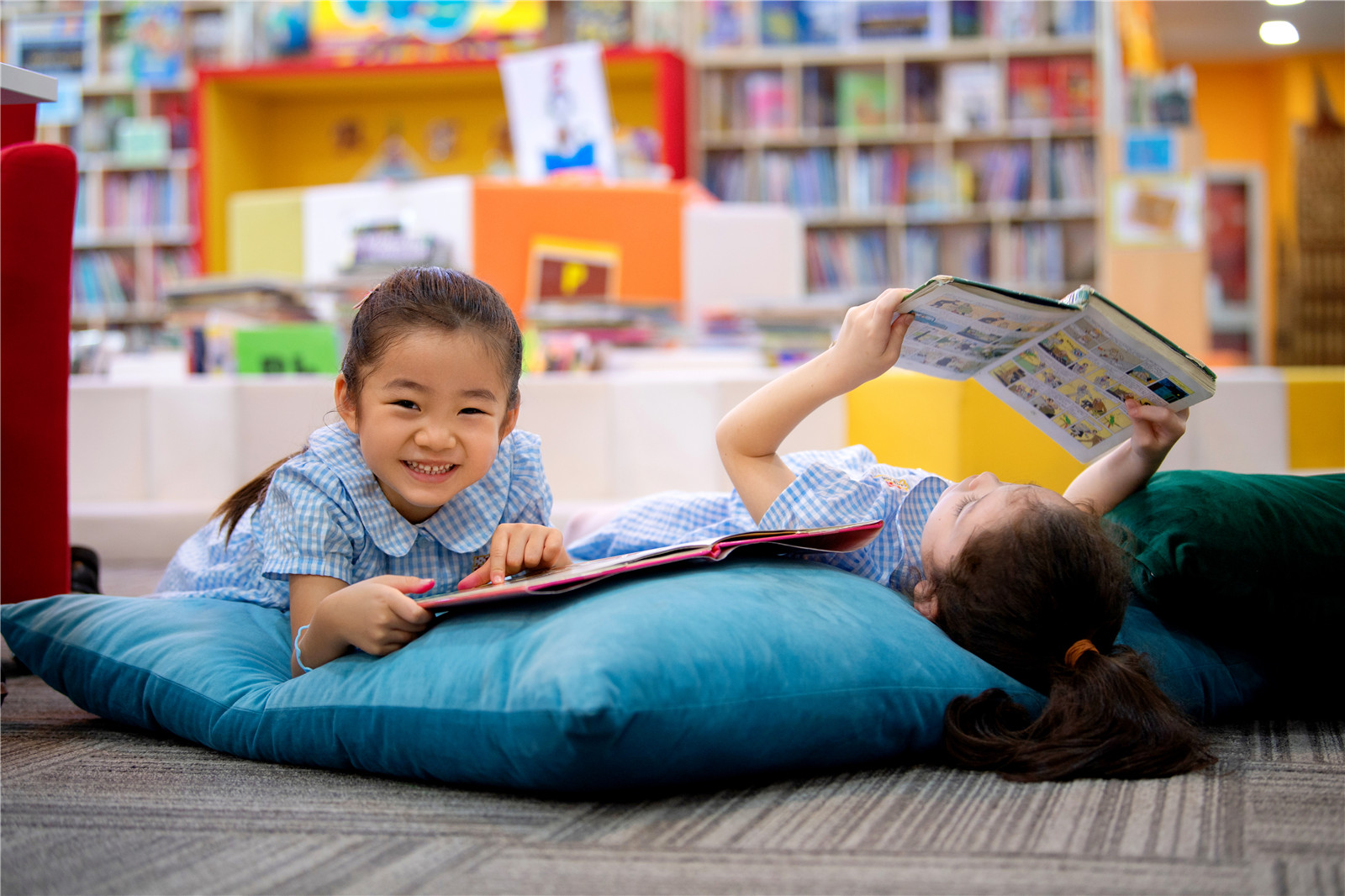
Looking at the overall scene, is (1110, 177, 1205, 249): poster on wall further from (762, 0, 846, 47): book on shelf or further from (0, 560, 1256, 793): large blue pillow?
(0, 560, 1256, 793): large blue pillow

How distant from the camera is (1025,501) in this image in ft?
3.61

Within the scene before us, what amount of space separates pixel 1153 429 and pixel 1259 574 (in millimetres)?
205

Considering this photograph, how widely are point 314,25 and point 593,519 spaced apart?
4.45 meters

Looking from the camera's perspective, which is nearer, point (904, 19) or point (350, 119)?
point (904, 19)

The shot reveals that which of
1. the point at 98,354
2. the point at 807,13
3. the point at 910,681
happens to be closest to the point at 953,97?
the point at 807,13

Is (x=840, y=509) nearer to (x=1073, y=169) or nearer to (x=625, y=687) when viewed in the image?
(x=625, y=687)

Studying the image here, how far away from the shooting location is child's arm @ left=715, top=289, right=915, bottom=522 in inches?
46.1

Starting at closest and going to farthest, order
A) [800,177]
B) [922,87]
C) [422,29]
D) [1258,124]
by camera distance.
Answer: [922,87]
[800,177]
[422,29]
[1258,124]

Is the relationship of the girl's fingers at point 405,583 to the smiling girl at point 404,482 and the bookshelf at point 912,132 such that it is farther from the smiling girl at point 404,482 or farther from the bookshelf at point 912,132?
the bookshelf at point 912,132

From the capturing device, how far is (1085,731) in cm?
100

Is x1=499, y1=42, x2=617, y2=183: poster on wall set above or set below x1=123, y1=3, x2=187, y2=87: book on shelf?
below

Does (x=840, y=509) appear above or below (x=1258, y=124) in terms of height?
below

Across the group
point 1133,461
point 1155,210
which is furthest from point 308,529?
point 1155,210

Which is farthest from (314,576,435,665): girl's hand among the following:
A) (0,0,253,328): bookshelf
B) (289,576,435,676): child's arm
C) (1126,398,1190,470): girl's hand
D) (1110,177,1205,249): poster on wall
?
(0,0,253,328): bookshelf
